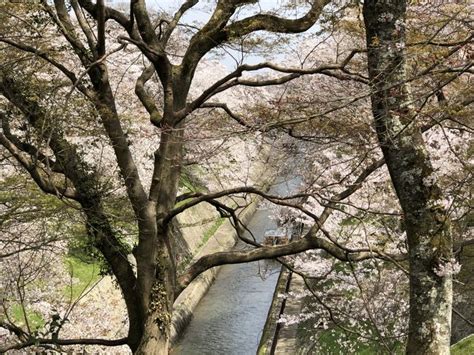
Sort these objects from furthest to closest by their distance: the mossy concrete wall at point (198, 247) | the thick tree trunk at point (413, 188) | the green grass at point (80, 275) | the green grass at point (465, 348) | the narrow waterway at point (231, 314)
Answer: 1. the mossy concrete wall at point (198, 247)
2. the narrow waterway at point (231, 314)
3. the green grass at point (80, 275)
4. the green grass at point (465, 348)
5. the thick tree trunk at point (413, 188)

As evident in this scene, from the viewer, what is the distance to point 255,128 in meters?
3.94

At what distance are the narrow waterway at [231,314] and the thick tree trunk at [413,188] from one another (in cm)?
805

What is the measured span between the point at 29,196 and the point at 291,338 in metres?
7.38

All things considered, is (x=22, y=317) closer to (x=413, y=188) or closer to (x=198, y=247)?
(x=198, y=247)

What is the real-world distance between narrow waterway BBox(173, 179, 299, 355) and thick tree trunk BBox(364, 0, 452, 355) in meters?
8.05

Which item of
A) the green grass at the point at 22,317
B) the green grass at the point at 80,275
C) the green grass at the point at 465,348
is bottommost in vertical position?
the green grass at the point at 465,348

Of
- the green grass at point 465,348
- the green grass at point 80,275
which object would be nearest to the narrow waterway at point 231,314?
the green grass at point 80,275

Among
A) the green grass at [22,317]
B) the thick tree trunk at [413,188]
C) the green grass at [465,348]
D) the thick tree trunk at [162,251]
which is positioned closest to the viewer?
the thick tree trunk at [413,188]

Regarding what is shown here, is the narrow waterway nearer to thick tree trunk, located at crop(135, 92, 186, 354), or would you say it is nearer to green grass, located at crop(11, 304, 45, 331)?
green grass, located at crop(11, 304, 45, 331)

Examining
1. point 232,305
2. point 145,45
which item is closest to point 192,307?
point 232,305

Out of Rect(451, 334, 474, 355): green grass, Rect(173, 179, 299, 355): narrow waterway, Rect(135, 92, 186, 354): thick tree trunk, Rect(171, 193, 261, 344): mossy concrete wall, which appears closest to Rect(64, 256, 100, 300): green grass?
Rect(171, 193, 261, 344): mossy concrete wall

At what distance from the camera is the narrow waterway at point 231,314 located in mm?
13203

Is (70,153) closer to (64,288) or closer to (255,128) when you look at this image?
(255,128)

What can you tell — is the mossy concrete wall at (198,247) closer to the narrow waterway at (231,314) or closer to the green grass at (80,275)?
the narrow waterway at (231,314)
